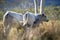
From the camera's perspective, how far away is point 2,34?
7.00 metres

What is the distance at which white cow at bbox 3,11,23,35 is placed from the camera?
6.92 metres

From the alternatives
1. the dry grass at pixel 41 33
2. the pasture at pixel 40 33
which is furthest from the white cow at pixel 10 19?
the dry grass at pixel 41 33

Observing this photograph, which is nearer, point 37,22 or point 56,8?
point 37,22

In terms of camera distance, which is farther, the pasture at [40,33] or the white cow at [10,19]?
the white cow at [10,19]

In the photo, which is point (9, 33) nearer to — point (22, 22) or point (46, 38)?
point (22, 22)

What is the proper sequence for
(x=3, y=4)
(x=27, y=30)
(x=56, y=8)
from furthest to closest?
1. (x=3, y=4)
2. (x=56, y=8)
3. (x=27, y=30)

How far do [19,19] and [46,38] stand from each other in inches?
Answer: 43.3

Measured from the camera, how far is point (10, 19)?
6.98 m

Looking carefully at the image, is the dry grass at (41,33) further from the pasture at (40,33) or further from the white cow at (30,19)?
the white cow at (30,19)

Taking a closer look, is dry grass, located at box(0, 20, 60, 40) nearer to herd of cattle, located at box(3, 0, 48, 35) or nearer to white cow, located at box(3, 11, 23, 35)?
herd of cattle, located at box(3, 0, 48, 35)

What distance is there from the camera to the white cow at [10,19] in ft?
22.7

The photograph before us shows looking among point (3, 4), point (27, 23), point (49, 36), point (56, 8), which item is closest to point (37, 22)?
point (27, 23)

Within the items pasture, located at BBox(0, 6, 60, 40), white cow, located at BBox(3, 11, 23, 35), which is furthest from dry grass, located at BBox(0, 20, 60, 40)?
white cow, located at BBox(3, 11, 23, 35)

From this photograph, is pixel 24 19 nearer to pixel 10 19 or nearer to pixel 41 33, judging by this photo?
pixel 10 19
